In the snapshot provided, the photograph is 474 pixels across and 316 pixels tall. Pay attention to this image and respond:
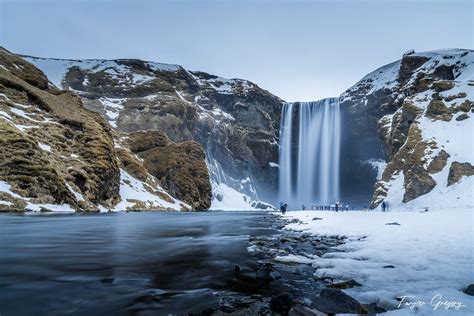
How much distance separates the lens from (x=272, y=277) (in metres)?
7.11

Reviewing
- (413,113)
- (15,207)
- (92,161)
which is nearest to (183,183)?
(92,161)

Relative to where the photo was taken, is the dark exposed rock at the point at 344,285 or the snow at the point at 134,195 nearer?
the dark exposed rock at the point at 344,285

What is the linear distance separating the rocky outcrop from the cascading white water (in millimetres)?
44289

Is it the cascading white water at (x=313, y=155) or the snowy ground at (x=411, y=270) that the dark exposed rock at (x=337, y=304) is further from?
the cascading white water at (x=313, y=155)

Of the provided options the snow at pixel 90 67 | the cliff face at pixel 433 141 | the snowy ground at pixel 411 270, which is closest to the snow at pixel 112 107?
the snow at pixel 90 67

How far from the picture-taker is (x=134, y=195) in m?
60.4

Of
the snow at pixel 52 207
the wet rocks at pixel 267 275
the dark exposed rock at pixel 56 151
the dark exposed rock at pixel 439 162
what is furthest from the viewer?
the dark exposed rock at pixel 439 162

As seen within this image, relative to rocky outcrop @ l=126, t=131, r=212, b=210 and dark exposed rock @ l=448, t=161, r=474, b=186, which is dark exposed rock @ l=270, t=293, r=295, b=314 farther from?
rocky outcrop @ l=126, t=131, r=212, b=210

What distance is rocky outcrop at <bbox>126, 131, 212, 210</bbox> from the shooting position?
261ft

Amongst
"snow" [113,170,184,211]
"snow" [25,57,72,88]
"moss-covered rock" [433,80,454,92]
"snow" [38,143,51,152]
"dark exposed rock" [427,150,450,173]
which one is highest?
"snow" [25,57,72,88]

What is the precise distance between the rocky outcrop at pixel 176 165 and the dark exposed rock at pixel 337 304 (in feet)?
245

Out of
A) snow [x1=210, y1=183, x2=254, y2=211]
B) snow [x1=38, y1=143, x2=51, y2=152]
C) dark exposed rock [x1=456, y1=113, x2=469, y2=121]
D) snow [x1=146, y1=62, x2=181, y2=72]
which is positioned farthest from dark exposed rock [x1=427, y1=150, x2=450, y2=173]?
snow [x1=146, y1=62, x2=181, y2=72]

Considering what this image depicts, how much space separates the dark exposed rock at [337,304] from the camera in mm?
4625

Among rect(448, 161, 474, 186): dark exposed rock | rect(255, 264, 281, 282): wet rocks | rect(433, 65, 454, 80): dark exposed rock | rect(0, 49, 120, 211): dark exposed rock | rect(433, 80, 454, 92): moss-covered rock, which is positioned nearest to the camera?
rect(255, 264, 281, 282): wet rocks
